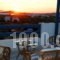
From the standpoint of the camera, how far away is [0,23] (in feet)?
13.5

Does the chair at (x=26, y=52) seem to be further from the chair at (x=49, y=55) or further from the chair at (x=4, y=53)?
the chair at (x=49, y=55)

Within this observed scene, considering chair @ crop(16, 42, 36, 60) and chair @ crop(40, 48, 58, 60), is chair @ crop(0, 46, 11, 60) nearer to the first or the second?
chair @ crop(16, 42, 36, 60)

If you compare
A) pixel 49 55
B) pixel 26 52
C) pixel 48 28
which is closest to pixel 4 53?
pixel 26 52

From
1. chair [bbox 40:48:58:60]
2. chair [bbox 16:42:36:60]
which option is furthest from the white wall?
chair [bbox 40:48:58:60]

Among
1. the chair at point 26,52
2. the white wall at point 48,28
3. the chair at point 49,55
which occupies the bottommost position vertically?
the chair at point 26,52

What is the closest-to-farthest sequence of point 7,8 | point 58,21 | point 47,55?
1. point 47,55
2. point 7,8
3. point 58,21

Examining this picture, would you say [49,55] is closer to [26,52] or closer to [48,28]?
[26,52]

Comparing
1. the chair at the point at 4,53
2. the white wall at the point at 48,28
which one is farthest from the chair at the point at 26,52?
the white wall at the point at 48,28

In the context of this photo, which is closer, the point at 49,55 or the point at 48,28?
the point at 49,55

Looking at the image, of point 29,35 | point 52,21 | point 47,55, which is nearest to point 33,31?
point 29,35

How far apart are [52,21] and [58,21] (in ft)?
0.39

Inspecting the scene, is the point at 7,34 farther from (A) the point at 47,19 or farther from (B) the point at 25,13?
(A) the point at 47,19

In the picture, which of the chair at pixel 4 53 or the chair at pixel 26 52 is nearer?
the chair at pixel 4 53

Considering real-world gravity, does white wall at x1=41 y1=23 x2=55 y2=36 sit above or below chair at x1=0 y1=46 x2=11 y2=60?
above
